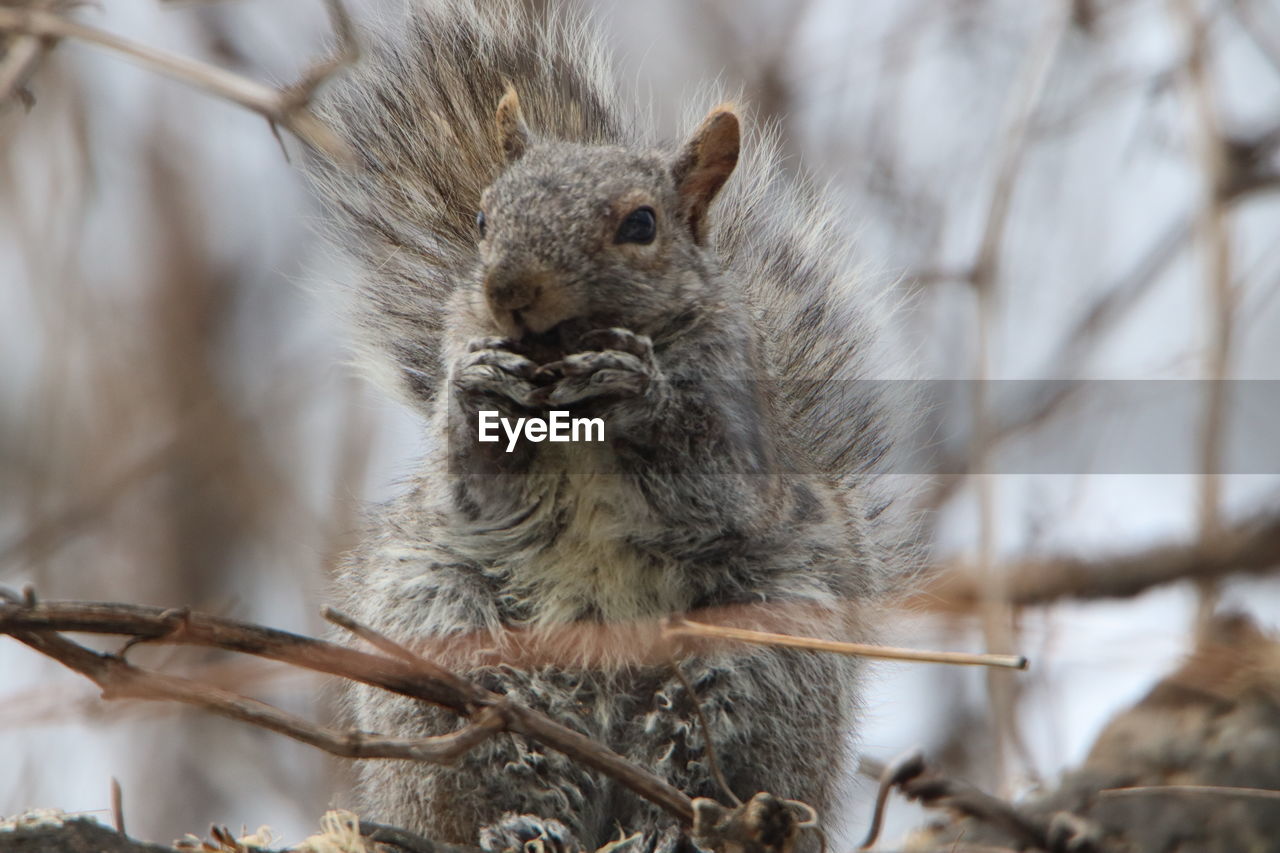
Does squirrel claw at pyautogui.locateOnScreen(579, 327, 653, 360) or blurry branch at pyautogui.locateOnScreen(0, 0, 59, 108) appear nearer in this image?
blurry branch at pyautogui.locateOnScreen(0, 0, 59, 108)

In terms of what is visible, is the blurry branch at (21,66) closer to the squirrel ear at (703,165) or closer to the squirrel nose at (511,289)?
the squirrel nose at (511,289)

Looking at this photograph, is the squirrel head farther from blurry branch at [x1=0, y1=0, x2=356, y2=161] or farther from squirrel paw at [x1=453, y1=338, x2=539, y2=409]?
blurry branch at [x1=0, y1=0, x2=356, y2=161]

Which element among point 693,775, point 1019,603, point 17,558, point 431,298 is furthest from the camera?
point 17,558

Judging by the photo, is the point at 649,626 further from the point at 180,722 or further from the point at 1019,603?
the point at 180,722

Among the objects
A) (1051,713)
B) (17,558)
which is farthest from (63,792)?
(1051,713)

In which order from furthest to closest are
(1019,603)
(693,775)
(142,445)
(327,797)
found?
(142,445), (327,797), (1019,603), (693,775)

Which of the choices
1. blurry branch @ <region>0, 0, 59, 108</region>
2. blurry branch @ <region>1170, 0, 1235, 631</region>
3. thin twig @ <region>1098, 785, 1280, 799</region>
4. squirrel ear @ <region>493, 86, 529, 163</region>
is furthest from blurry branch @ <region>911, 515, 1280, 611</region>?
blurry branch @ <region>0, 0, 59, 108</region>

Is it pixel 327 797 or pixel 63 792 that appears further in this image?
pixel 327 797

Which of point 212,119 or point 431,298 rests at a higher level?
point 212,119
